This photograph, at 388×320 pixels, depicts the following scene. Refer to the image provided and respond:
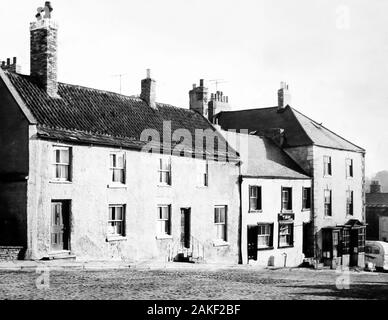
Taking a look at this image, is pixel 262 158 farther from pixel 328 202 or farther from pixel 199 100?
pixel 328 202

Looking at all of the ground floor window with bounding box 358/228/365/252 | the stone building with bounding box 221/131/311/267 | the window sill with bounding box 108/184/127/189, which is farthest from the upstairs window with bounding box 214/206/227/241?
the ground floor window with bounding box 358/228/365/252

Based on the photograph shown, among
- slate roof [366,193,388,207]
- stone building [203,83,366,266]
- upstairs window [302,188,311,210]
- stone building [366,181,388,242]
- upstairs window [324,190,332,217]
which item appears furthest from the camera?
slate roof [366,193,388,207]

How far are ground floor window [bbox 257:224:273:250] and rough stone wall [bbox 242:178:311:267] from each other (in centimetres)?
28

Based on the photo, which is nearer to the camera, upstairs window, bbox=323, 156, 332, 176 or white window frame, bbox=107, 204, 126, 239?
white window frame, bbox=107, 204, 126, 239

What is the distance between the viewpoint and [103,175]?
79.4ft

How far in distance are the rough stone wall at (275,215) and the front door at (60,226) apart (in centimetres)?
1231

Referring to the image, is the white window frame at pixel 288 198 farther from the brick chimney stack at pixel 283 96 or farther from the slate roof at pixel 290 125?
the brick chimney stack at pixel 283 96

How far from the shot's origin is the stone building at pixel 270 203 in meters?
32.8

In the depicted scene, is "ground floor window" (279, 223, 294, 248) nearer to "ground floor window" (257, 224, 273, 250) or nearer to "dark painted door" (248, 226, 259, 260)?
"ground floor window" (257, 224, 273, 250)

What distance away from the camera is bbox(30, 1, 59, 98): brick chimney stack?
2397 cm

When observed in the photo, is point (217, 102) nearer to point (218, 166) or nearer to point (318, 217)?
point (318, 217)

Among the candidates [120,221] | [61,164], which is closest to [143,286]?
[61,164]
